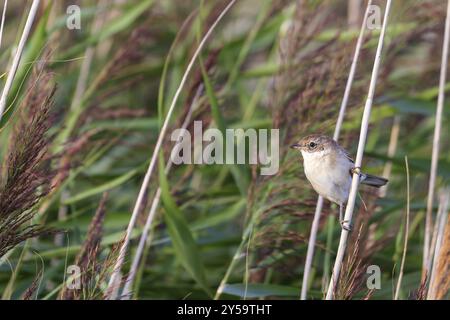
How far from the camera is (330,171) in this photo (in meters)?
2.38

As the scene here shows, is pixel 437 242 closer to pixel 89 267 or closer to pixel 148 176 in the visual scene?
pixel 148 176

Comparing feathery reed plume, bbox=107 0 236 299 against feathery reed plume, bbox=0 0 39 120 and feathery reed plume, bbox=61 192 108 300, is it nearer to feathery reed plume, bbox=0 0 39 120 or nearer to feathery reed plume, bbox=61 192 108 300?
feathery reed plume, bbox=61 192 108 300

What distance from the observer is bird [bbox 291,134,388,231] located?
7.75ft

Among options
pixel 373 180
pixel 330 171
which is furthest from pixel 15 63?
pixel 373 180

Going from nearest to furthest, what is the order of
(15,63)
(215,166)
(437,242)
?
(15,63)
(437,242)
(215,166)

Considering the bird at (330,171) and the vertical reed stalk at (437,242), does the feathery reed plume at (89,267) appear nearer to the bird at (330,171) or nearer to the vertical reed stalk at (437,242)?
the bird at (330,171)

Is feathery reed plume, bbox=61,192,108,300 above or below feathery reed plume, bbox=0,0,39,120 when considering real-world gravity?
below

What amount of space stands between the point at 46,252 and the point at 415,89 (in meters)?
2.19

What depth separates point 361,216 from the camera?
2994 millimetres

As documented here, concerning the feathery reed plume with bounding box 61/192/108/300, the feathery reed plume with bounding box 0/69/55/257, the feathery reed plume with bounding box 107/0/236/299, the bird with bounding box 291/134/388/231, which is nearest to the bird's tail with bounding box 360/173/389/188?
the bird with bounding box 291/134/388/231

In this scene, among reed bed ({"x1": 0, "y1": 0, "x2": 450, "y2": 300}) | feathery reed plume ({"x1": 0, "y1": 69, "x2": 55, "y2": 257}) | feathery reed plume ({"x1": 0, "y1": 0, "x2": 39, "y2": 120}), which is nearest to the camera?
feathery reed plume ({"x1": 0, "y1": 69, "x2": 55, "y2": 257})

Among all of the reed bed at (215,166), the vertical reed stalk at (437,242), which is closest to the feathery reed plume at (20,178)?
the reed bed at (215,166)

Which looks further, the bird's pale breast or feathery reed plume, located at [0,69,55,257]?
the bird's pale breast

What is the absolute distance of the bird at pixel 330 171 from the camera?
2.36m
